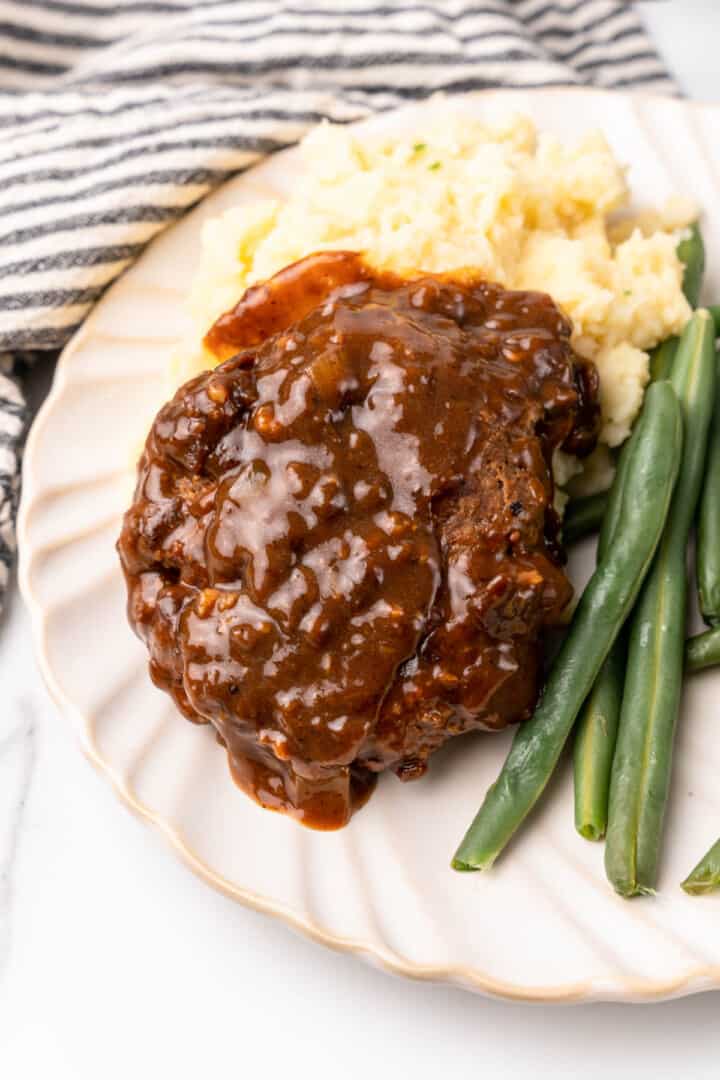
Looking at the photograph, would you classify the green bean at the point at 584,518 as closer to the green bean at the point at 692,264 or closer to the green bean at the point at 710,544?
the green bean at the point at 710,544

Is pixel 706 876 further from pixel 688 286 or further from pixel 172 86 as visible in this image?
pixel 172 86

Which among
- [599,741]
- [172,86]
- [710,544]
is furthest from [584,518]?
[172,86]

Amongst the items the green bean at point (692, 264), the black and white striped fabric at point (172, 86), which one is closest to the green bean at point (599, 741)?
the green bean at point (692, 264)

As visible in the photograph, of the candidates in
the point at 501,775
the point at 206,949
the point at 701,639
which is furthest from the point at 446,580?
the point at 206,949

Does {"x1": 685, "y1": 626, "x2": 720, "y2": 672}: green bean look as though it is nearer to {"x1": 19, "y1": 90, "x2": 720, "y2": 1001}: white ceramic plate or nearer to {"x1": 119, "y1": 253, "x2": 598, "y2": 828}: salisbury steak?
{"x1": 19, "y1": 90, "x2": 720, "y2": 1001}: white ceramic plate

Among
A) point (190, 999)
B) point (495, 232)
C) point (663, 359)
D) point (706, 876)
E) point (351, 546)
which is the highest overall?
point (495, 232)

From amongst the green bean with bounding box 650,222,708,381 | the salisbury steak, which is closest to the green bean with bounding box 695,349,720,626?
the green bean with bounding box 650,222,708,381

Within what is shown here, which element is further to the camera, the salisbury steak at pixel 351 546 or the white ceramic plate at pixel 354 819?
the salisbury steak at pixel 351 546
